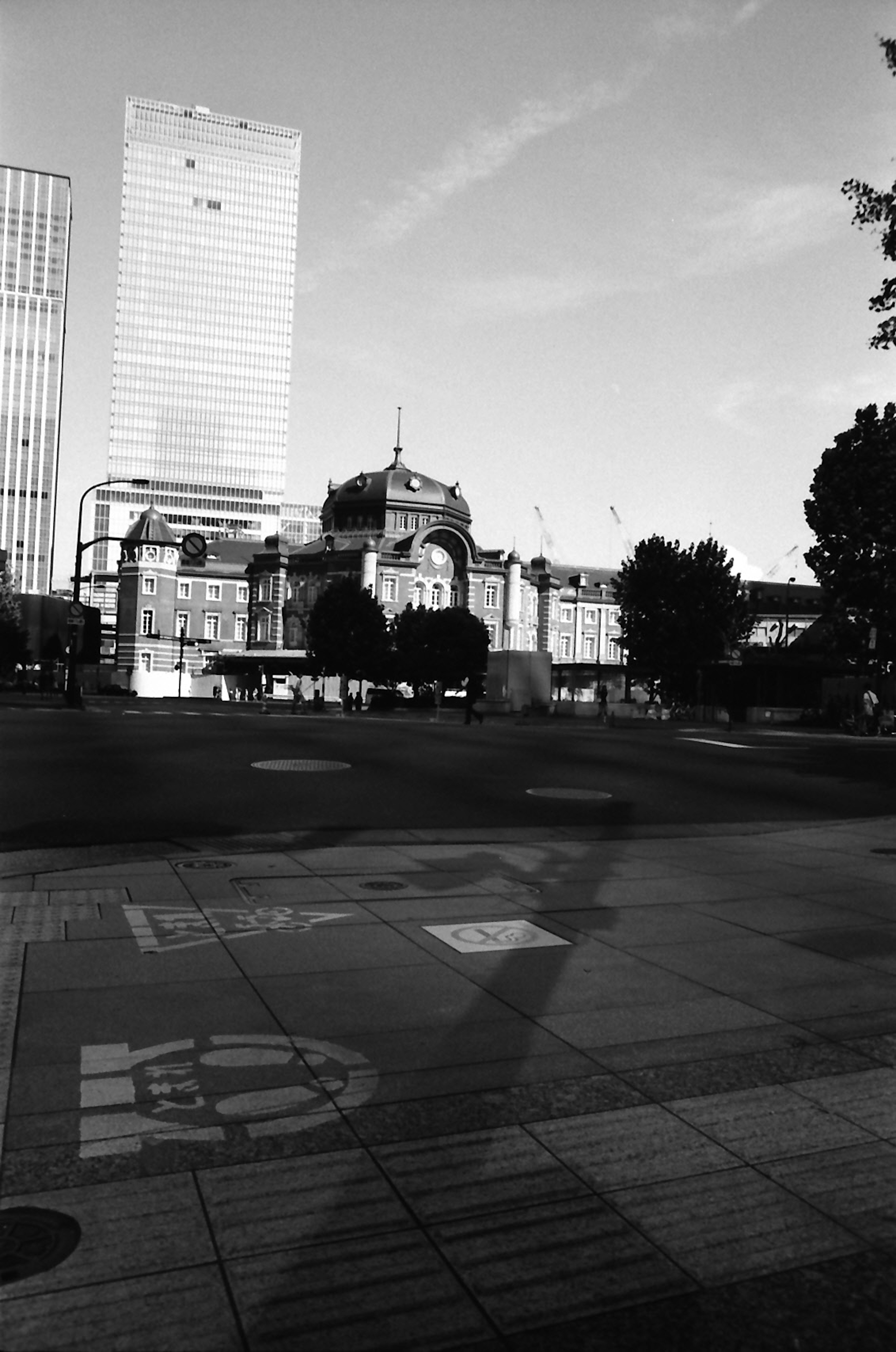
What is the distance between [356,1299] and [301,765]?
15378 millimetres

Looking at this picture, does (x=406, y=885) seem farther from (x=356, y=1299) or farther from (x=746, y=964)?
(x=356, y=1299)

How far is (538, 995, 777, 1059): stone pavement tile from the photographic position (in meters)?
5.93

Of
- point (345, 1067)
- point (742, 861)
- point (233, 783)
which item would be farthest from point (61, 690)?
point (345, 1067)

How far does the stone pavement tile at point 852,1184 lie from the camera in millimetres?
3953

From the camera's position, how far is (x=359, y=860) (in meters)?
11.4

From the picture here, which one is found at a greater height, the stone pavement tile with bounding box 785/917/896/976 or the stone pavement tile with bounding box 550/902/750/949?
the stone pavement tile with bounding box 785/917/896/976

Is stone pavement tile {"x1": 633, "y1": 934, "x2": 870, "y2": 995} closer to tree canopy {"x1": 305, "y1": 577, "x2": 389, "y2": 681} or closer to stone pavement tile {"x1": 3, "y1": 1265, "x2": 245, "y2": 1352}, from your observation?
stone pavement tile {"x1": 3, "y1": 1265, "x2": 245, "y2": 1352}

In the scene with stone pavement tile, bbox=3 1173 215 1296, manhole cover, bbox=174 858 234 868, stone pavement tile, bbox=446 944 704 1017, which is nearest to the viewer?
stone pavement tile, bbox=3 1173 215 1296

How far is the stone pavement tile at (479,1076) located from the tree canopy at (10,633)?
275 feet

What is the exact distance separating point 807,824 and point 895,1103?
10521mm

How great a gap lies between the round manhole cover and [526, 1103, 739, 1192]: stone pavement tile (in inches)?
537

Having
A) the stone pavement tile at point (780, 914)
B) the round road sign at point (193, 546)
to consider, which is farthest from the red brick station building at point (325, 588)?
the stone pavement tile at point (780, 914)

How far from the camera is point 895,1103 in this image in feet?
16.7

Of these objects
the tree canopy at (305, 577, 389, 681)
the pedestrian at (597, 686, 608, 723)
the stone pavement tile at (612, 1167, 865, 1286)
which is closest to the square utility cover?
the stone pavement tile at (612, 1167, 865, 1286)
